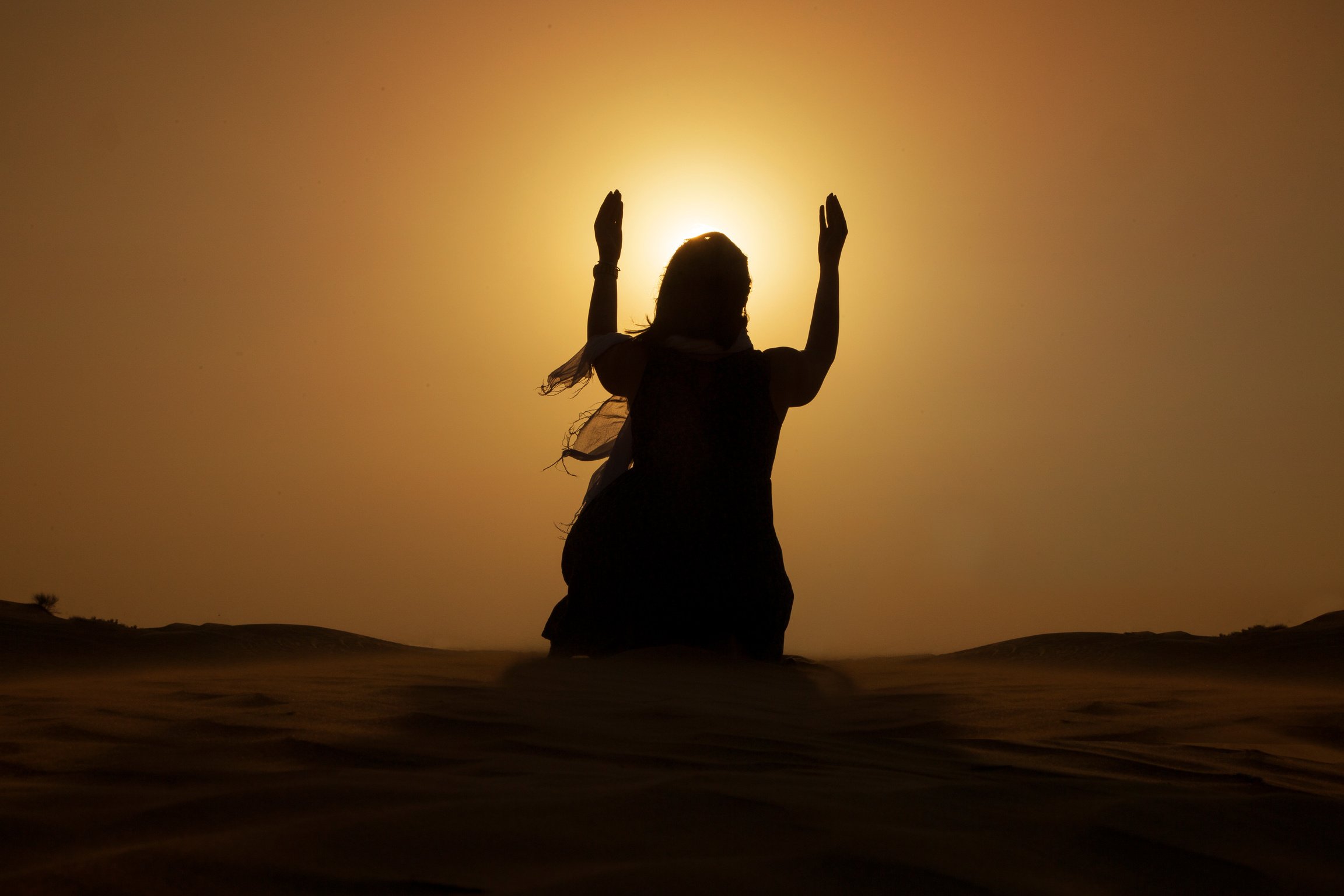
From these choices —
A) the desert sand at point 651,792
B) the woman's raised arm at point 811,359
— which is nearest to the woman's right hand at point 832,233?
the woman's raised arm at point 811,359

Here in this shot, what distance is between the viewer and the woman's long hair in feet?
13.4

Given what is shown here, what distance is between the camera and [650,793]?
4.63 ft

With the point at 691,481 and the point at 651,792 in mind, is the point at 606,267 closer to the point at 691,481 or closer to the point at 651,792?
the point at 691,481

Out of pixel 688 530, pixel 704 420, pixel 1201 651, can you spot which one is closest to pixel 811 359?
pixel 704 420

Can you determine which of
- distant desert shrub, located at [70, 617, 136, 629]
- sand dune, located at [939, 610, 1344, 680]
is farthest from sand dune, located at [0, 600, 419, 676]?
sand dune, located at [939, 610, 1344, 680]

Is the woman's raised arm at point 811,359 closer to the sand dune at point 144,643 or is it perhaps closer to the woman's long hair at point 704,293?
the woman's long hair at point 704,293

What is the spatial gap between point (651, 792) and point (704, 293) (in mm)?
2893

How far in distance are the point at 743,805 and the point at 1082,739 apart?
1.10 m

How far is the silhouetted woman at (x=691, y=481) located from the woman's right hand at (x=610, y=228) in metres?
0.36

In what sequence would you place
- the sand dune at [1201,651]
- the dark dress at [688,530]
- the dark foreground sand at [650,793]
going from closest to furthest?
the dark foreground sand at [650,793], the dark dress at [688,530], the sand dune at [1201,651]

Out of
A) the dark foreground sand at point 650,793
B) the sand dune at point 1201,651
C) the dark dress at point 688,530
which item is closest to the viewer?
the dark foreground sand at point 650,793

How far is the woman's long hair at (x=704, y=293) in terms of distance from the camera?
407 centimetres

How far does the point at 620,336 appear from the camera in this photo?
4.03m

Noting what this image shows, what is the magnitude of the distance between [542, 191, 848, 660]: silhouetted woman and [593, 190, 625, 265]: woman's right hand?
36 centimetres
